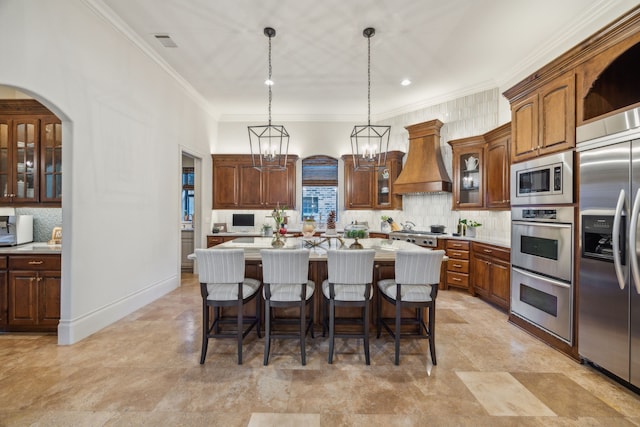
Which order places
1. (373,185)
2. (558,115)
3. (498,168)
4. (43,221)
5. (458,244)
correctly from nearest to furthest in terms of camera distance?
1. (558,115)
2. (43,221)
3. (498,168)
4. (458,244)
5. (373,185)

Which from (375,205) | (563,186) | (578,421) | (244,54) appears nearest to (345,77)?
(244,54)

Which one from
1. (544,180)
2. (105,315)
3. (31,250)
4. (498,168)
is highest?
(498,168)

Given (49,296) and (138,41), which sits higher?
(138,41)

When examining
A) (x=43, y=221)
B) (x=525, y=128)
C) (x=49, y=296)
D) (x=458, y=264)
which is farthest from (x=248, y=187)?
(x=525, y=128)

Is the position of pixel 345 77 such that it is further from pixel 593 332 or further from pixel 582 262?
pixel 593 332

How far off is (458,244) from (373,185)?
2243 mm

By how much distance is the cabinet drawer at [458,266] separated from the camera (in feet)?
15.4

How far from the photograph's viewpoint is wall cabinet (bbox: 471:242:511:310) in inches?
150

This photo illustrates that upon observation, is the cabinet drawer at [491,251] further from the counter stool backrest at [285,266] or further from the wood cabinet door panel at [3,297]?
the wood cabinet door panel at [3,297]

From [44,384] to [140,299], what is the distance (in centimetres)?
168

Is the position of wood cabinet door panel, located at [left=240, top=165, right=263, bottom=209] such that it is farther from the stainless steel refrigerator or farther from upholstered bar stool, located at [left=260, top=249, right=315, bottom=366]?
the stainless steel refrigerator

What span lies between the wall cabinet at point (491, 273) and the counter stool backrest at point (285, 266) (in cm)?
295

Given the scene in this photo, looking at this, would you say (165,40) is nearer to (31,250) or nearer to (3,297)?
(31,250)

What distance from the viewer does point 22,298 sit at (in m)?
2.98
